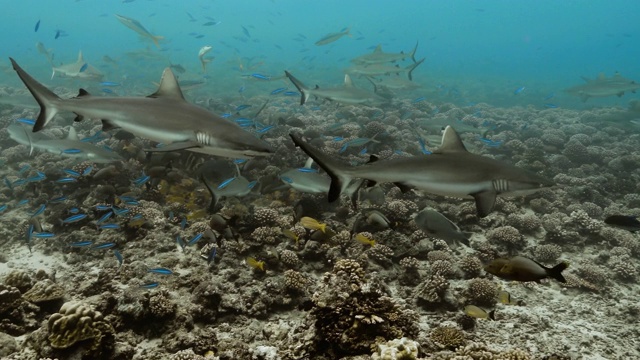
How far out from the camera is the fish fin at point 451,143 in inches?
170

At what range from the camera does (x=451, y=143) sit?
4344mm

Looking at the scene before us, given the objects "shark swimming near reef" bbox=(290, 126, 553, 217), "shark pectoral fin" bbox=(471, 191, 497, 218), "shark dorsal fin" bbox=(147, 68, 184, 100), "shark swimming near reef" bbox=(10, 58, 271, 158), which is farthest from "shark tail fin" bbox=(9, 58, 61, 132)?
"shark pectoral fin" bbox=(471, 191, 497, 218)

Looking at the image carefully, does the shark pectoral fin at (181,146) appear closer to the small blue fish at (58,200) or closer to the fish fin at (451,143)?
the fish fin at (451,143)

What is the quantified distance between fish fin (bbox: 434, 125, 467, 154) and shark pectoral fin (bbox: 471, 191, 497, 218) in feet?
2.03

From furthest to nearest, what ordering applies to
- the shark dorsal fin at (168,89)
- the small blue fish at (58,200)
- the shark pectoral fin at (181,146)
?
1. the small blue fish at (58,200)
2. the shark dorsal fin at (168,89)
3. the shark pectoral fin at (181,146)

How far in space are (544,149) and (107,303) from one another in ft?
50.9

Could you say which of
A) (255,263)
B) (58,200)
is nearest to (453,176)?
(255,263)

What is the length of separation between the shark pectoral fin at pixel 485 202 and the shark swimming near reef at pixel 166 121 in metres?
2.67

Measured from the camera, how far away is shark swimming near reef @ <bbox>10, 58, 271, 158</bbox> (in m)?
4.34

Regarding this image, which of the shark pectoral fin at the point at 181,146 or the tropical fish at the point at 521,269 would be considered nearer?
the tropical fish at the point at 521,269

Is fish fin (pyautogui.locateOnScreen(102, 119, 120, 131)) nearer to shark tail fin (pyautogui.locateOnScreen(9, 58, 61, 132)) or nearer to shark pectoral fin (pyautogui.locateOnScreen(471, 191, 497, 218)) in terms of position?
shark tail fin (pyautogui.locateOnScreen(9, 58, 61, 132))

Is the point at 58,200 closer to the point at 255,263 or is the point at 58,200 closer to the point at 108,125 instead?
the point at 108,125

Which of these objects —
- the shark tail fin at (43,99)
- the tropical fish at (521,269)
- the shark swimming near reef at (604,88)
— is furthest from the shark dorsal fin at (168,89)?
the shark swimming near reef at (604,88)

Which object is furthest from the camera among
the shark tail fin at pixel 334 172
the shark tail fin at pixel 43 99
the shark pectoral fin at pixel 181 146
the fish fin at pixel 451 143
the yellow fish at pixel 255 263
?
the yellow fish at pixel 255 263
